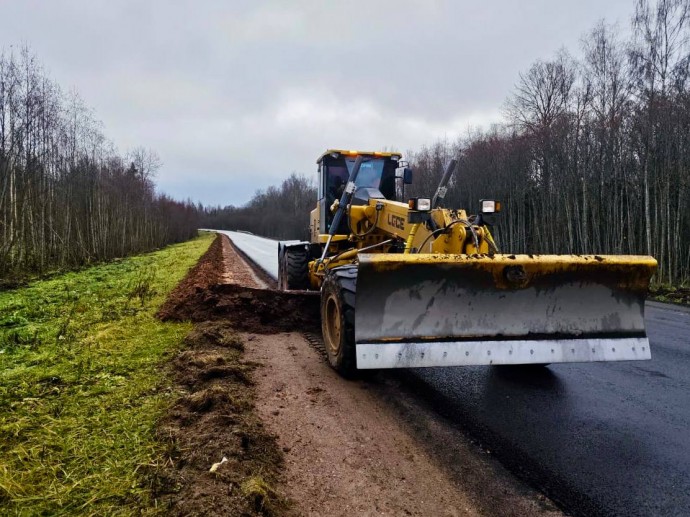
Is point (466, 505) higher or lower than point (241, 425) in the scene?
lower

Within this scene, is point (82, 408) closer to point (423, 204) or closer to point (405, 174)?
point (423, 204)

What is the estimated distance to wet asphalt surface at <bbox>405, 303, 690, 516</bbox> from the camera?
295 cm

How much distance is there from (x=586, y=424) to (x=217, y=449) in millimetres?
2892

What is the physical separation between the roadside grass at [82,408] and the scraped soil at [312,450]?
23cm

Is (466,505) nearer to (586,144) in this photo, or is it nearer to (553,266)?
(553,266)

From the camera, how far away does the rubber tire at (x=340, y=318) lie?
478cm

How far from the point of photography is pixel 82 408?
3.80m

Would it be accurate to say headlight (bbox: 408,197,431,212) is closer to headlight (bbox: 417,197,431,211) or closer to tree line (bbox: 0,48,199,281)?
headlight (bbox: 417,197,431,211)

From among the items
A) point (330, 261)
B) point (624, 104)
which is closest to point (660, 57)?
point (624, 104)

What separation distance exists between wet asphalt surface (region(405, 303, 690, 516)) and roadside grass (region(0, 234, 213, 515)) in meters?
2.41

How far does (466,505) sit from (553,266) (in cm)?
247

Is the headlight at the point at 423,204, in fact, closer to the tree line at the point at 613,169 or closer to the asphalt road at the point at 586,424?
the asphalt road at the point at 586,424

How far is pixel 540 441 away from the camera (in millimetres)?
3605

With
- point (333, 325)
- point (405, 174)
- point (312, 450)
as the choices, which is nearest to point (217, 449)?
point (312, 450)
